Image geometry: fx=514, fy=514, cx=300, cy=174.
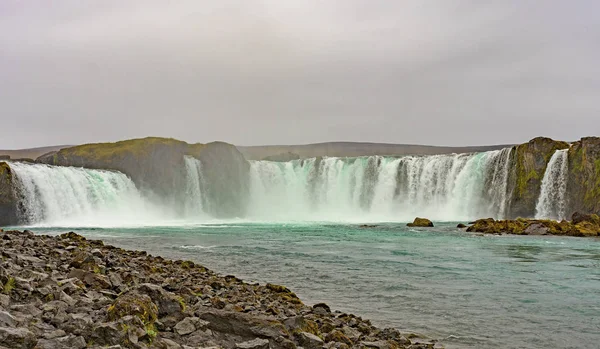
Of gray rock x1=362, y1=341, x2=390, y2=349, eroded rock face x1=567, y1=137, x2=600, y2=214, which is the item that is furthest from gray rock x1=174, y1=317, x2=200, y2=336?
eroded rock face x1=567, y1=137, x2=600, y2=214

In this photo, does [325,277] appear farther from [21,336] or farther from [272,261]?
[21,336]

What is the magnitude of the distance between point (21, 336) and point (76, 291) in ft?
6.81

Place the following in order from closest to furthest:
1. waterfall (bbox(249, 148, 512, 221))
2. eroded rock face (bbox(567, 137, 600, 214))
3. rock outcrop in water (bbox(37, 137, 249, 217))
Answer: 1. eroded rock face (bbox(567, 137, 600, 214))
2. waterfall (bbox(249, 148, 512, 221))
3. rock outcrop in water (bbox(37, 137, 249, 217))

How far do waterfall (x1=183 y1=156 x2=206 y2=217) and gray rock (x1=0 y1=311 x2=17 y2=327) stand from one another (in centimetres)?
5826

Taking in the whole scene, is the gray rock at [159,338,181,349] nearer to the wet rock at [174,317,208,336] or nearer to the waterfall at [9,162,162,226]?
the wet rock at [174,317,208,336]

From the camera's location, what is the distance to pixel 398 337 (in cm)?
714

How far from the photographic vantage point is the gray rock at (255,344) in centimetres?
486

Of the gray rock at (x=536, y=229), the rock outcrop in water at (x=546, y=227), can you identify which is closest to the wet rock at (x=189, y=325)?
the rock outcrop in water at (x=546, y=227)

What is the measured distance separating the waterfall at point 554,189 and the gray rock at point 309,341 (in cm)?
4561

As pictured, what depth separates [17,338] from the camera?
3762 mm

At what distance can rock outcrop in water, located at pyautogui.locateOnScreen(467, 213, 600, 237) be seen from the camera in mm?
32000

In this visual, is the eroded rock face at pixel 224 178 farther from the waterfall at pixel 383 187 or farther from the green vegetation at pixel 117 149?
the green vegetation at pixel 117 149

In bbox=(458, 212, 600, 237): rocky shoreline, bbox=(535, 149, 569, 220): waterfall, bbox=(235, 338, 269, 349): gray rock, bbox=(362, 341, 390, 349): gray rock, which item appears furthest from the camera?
bbox=(535, 149, 569, 220): waterfall

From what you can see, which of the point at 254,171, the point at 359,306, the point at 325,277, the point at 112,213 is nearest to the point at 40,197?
the point at 112,213
